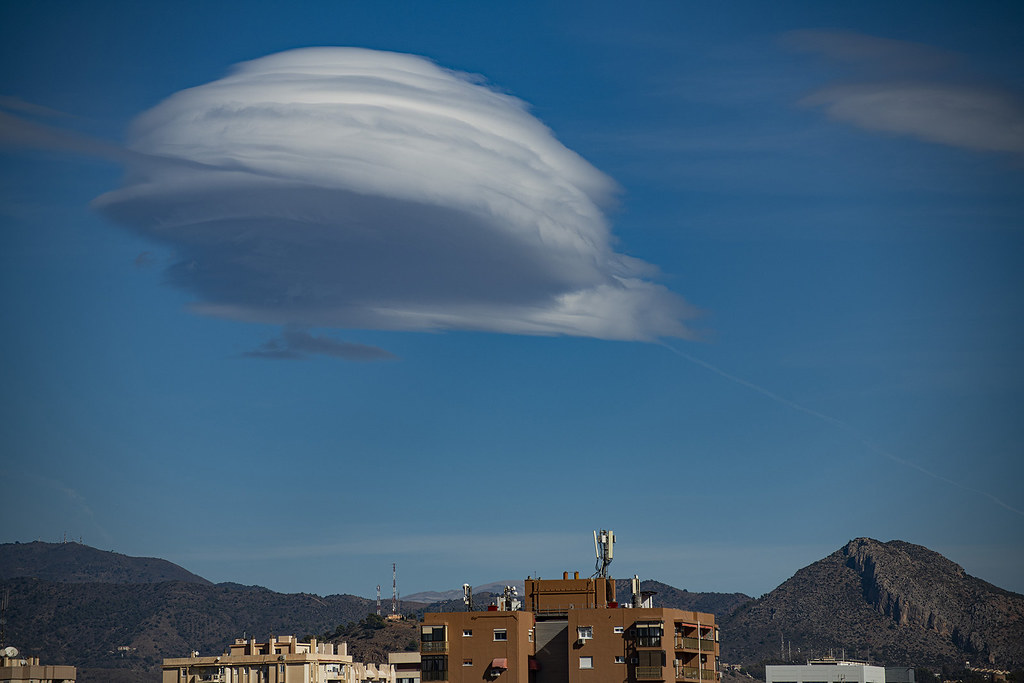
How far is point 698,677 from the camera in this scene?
450 feet

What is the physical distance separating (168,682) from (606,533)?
70111 millimetres

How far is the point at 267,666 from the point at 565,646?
56860 mm

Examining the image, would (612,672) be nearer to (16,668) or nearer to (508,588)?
(508,588)

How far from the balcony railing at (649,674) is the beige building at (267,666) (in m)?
61.7

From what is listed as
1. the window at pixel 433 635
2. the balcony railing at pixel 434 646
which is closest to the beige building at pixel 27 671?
the balcony railing at pixel 434 646

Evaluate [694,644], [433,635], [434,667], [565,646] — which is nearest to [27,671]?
[433,635]

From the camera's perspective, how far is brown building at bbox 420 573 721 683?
425 ft

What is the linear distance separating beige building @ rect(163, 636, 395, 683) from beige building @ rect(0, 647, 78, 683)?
13006 millimetres

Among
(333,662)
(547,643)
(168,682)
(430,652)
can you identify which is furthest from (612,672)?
(168,682)

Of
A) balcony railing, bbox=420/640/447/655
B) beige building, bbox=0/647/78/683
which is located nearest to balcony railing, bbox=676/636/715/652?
balcony railing, bbox=420/640/447/655

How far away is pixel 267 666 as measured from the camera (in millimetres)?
177125

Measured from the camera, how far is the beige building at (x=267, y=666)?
17675 cm

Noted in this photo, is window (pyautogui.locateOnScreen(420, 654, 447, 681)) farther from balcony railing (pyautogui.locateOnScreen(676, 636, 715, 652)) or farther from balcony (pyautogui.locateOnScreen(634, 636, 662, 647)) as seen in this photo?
balcony railing (pyautogui.locateOnScreen(676, 636, 715, 652))

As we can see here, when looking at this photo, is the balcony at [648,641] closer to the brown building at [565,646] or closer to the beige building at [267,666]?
the brown building at [565,646]
